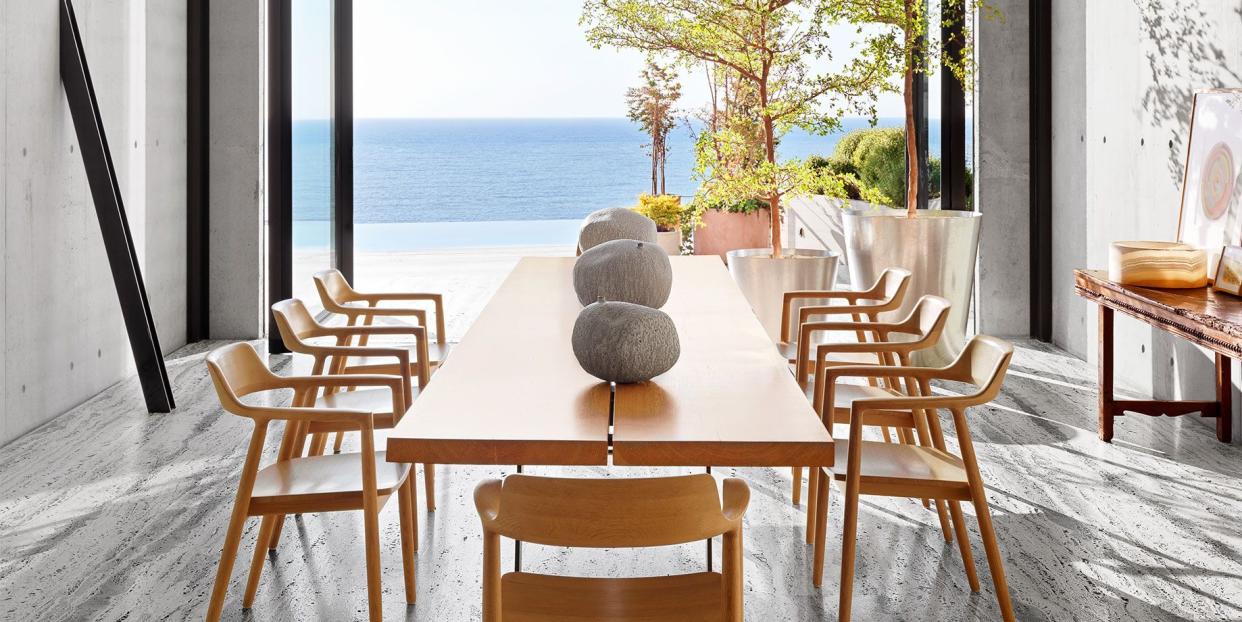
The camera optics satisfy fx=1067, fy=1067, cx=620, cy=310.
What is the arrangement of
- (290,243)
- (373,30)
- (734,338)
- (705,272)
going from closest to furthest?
(734,338) → (705,272) → (290,243) → (373,30)

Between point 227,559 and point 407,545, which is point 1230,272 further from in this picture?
point 227,559

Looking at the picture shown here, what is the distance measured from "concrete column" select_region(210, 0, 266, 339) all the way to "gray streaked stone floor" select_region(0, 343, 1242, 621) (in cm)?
253

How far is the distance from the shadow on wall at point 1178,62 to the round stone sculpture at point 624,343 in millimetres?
3438

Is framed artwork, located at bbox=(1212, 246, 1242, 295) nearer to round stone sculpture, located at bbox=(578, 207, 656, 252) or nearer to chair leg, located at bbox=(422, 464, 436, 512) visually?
round stone sculpture, located at bbox=(578, 207, 656, 252)

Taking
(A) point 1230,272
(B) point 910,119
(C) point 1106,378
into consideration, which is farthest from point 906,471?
(B) point 910,119

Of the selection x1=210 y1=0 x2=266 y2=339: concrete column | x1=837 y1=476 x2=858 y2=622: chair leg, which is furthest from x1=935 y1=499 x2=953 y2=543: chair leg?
x1=210 y1=0 x2=266 y2=339: concrete column

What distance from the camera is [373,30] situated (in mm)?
38344

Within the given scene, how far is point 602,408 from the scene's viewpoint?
2279 mm

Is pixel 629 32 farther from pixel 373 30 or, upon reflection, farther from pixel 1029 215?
pixel 373 30

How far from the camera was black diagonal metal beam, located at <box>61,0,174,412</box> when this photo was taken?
5.20 meters

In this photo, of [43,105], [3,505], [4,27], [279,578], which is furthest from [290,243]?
[279,578]

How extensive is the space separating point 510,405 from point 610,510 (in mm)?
579

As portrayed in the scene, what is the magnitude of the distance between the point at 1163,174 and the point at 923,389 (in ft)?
8.49

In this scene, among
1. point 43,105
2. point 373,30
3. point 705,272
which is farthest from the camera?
point 373,30
